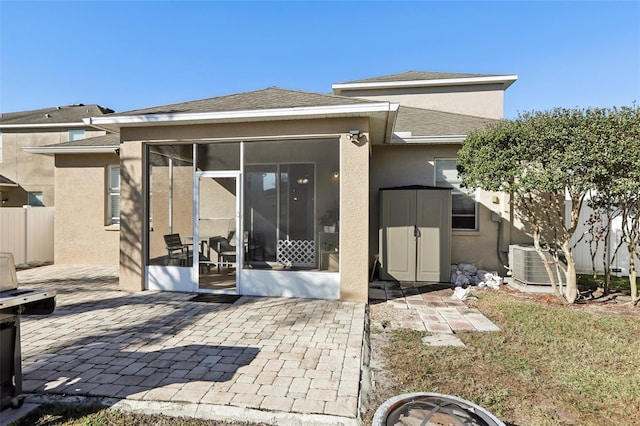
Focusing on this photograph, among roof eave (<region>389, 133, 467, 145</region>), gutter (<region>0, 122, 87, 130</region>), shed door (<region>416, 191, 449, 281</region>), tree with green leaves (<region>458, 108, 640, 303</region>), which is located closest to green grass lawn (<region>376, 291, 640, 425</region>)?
tree with green leaves (<region>458, 108, 640, 303</region>)

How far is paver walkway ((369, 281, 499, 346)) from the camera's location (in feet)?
15.0

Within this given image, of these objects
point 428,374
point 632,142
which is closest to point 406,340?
point 428,374

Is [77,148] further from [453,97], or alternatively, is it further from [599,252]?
[599,252]

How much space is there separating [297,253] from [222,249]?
1.60m

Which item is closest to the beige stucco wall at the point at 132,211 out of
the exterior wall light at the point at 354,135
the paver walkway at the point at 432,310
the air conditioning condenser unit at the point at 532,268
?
the exterior wall light at the point at 354,135

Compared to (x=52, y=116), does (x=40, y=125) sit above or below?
below

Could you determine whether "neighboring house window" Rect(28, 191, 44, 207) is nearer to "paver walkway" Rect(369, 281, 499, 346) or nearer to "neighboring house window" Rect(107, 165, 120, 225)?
"neighboring house window" Rect(107, 165, 120, 225)

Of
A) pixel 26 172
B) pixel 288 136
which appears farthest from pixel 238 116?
pixel 26 172

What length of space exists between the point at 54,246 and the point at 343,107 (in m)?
10.1

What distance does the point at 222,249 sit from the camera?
6.60 meters

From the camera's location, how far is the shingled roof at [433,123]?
8398mm

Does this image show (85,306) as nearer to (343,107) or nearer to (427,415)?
(343,107)

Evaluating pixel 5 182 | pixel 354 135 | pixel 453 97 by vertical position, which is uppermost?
pixel 453 97

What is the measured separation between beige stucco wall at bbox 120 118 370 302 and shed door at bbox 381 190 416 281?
2027 millimetres
